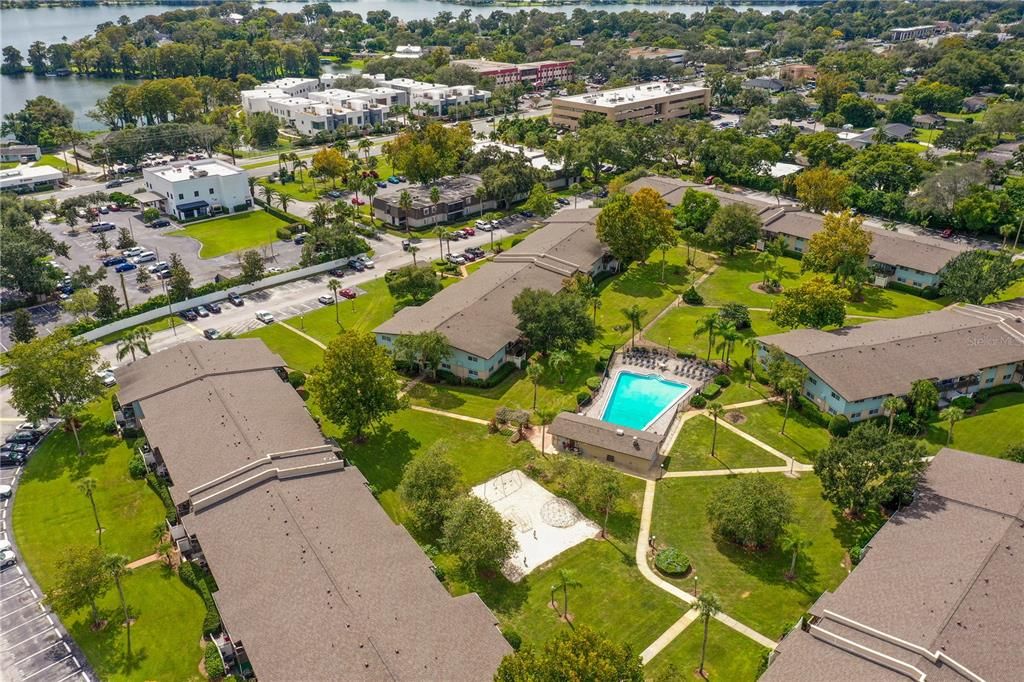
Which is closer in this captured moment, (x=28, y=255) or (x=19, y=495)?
(x=19, y=495)

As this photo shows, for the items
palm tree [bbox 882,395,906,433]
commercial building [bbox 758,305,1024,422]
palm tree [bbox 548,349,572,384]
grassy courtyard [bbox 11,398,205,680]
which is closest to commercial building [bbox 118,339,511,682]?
grassy courtyard [bbox 11,398,205,680]

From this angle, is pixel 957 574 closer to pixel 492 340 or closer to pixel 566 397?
pixel 566 397

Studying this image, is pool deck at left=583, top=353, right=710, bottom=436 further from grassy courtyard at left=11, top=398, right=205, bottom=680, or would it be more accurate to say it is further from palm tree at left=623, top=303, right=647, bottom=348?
grassy courtyard at left=11, top=398, right=205, bottom=680

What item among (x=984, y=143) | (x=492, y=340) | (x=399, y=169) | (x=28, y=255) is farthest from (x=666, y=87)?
A: (x=28, y=255)

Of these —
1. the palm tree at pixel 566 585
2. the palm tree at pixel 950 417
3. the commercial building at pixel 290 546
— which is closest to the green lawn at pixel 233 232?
the commercial building at pixel 290 546

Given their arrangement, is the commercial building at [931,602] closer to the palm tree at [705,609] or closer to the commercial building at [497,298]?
the palm tree at [705,609]

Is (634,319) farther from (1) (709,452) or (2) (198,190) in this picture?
(2) (198,190)

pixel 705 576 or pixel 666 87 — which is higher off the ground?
pixel 666 87
